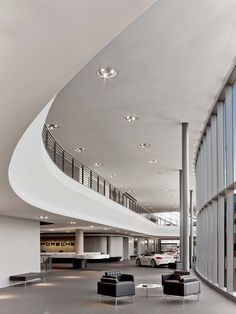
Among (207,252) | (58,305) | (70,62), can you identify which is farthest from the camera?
(207,252)

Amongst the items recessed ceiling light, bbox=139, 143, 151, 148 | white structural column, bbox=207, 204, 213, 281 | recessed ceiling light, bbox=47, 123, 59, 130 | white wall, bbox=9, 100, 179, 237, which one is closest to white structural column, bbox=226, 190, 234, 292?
white structural column, bbox=207, 204, 213, 281

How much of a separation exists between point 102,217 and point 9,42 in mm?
17245

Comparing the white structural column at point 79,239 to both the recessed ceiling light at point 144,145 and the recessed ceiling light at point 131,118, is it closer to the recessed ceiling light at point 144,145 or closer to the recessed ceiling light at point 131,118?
the recessed ceiling light at point 144,145

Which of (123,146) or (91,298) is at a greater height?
(123,146)

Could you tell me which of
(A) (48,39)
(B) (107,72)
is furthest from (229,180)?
(A) (48,39)

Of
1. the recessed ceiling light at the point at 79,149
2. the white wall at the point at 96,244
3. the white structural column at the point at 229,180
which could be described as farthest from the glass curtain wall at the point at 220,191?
the white wall at the point at 96,244

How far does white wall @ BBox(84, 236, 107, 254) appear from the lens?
128 ft

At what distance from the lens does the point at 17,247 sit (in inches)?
703

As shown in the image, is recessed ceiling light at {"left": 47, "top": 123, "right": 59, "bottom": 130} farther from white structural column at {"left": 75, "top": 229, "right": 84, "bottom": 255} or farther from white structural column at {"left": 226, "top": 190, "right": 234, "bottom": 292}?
white structural column at {"left": 75, "top": 229, "right": 84, "bottom": 255}

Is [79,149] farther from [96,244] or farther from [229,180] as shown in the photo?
[96,244]

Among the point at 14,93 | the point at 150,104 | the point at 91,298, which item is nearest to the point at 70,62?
the point at 14,93

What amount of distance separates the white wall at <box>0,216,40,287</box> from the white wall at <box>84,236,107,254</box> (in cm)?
1931

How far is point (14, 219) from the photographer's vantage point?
696 inches

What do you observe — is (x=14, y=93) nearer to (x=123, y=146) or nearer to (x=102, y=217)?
(x=123, y=146)
